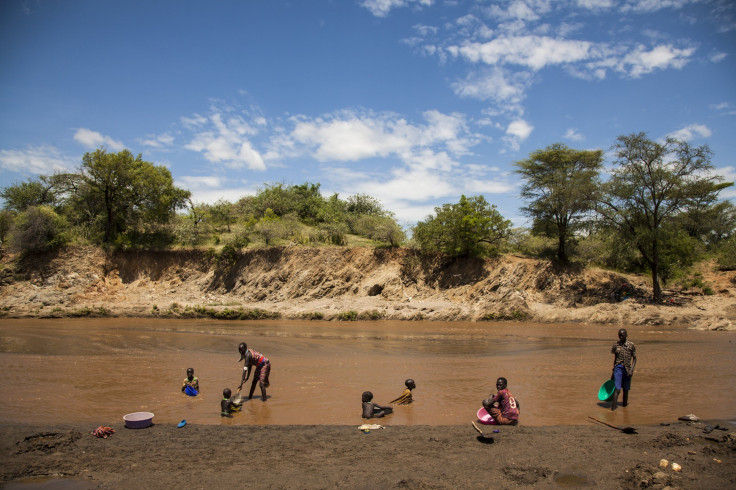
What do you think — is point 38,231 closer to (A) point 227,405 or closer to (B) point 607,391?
(A) point 227,405

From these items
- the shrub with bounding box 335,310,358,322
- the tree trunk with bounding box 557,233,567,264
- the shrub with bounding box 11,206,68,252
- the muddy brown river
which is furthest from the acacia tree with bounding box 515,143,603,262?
the shrub with bounding box 11,206,68,252

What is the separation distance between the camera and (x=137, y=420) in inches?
300

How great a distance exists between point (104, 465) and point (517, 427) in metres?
6.76

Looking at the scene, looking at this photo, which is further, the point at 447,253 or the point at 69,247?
the point at 69,247

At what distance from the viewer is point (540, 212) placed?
25.3 meters

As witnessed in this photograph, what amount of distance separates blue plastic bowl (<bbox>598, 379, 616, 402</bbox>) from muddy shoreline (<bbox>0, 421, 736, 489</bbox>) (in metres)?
1.17

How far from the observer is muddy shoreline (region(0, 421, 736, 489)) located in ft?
18.8

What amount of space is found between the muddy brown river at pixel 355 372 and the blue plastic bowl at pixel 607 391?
0.20 metres

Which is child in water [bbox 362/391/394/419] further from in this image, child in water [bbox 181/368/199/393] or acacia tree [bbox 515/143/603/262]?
acacia tree [bbox 515/143/603/262]

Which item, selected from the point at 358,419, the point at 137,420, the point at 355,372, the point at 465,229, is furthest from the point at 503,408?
the point at 465,229

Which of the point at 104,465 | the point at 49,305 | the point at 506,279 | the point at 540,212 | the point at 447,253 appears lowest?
the point at 104,465

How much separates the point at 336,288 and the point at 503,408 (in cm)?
1879

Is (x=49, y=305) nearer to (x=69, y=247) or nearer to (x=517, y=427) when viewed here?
(x=69, y=247)

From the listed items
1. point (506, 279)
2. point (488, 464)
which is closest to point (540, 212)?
point (506, 279)
